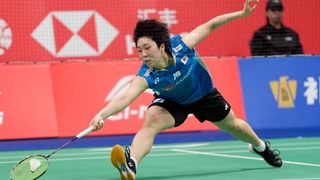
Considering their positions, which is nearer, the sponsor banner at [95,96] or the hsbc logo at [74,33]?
the sponsor banner at [95,96]

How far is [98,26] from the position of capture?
14414mm

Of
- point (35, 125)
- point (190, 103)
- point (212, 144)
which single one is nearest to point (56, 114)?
point (35, 125)

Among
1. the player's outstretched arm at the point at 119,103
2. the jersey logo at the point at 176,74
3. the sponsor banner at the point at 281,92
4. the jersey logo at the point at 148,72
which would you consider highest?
the jersey logo at the point at 148,72

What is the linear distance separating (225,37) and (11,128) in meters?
5.50

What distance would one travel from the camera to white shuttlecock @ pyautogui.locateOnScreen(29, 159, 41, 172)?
6363 mm

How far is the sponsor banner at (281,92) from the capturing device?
35.3 ft

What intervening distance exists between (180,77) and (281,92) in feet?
13.4

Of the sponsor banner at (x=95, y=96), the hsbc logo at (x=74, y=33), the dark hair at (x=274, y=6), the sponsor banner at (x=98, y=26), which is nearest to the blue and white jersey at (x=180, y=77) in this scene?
the sponsor banner at (x=95, y=96)

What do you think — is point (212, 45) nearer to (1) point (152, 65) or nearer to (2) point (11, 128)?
(2) point (11, 128)

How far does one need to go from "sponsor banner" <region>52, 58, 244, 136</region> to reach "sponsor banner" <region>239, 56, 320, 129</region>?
0.66 meters

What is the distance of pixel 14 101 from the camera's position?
10195 mm

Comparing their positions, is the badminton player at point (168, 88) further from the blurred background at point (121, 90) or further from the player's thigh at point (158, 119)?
the blurred background at point (121, 90)

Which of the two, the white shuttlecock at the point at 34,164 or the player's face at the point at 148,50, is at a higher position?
the player's face at the point at 148,50

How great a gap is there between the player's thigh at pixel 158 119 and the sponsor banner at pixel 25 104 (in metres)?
3.44
